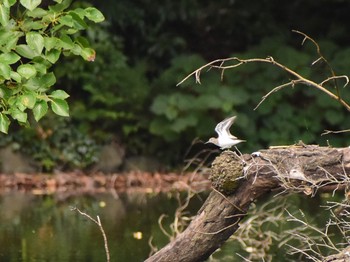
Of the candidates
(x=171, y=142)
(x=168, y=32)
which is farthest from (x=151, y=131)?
(x=168, y=32)

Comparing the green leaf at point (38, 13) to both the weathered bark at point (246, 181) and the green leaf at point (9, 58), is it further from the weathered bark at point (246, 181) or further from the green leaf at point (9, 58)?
the weathered bark at point (246, 181)

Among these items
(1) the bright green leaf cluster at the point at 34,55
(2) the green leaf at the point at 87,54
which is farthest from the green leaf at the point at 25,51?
(2) the green leaf at the point at 87,54

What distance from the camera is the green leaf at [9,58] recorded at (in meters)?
5.61

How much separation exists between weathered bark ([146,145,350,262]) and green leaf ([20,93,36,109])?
1172 mm

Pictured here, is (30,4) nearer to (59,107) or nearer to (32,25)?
(32,25)

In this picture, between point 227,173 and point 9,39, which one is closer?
point 9,39

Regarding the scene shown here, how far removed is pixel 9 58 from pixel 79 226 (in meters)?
4.20

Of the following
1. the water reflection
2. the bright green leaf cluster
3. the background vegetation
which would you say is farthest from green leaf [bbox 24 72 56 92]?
the background vegetation

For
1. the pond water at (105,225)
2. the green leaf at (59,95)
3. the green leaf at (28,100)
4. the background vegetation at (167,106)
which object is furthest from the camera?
the background vegetation at (167,106)

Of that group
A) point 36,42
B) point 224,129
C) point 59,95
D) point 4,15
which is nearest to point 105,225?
point 224,129

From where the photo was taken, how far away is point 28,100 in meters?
5.68

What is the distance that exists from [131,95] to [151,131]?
0.80 meters

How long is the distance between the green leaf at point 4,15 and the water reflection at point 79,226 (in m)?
2.69

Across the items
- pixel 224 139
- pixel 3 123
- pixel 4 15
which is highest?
pixel 4 15
